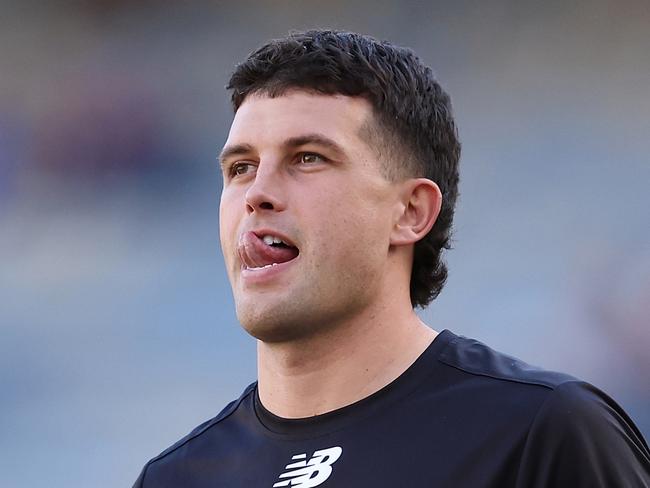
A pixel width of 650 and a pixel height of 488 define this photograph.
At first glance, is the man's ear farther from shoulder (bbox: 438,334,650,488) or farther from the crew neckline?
shoulder (bbox: 438,334,650,488)

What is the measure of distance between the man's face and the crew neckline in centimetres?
12

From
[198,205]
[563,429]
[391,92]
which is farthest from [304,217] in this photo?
[198,205]

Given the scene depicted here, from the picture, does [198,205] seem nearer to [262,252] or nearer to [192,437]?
[192,437]

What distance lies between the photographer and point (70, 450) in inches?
153

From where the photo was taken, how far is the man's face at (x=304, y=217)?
1.57 meters

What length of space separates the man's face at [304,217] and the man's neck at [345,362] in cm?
4

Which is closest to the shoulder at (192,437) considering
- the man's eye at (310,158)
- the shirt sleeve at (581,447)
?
the man's eye at (310,158)

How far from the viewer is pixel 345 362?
1631 mm

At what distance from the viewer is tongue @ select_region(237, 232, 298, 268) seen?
159 centimetres

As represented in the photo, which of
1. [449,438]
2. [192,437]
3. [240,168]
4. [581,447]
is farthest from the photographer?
[192,437]

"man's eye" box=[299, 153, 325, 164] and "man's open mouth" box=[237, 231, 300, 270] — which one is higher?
"man's eye" box=[299, 153, 325, 164]

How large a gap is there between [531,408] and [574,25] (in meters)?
3.20

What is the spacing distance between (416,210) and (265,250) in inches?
11.6

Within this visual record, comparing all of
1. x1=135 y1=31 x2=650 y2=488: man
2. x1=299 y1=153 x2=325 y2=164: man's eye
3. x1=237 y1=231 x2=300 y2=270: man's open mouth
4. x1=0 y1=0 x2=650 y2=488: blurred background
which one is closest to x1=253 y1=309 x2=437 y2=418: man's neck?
x1=135 y1=31 x2=650 y2=488: man
